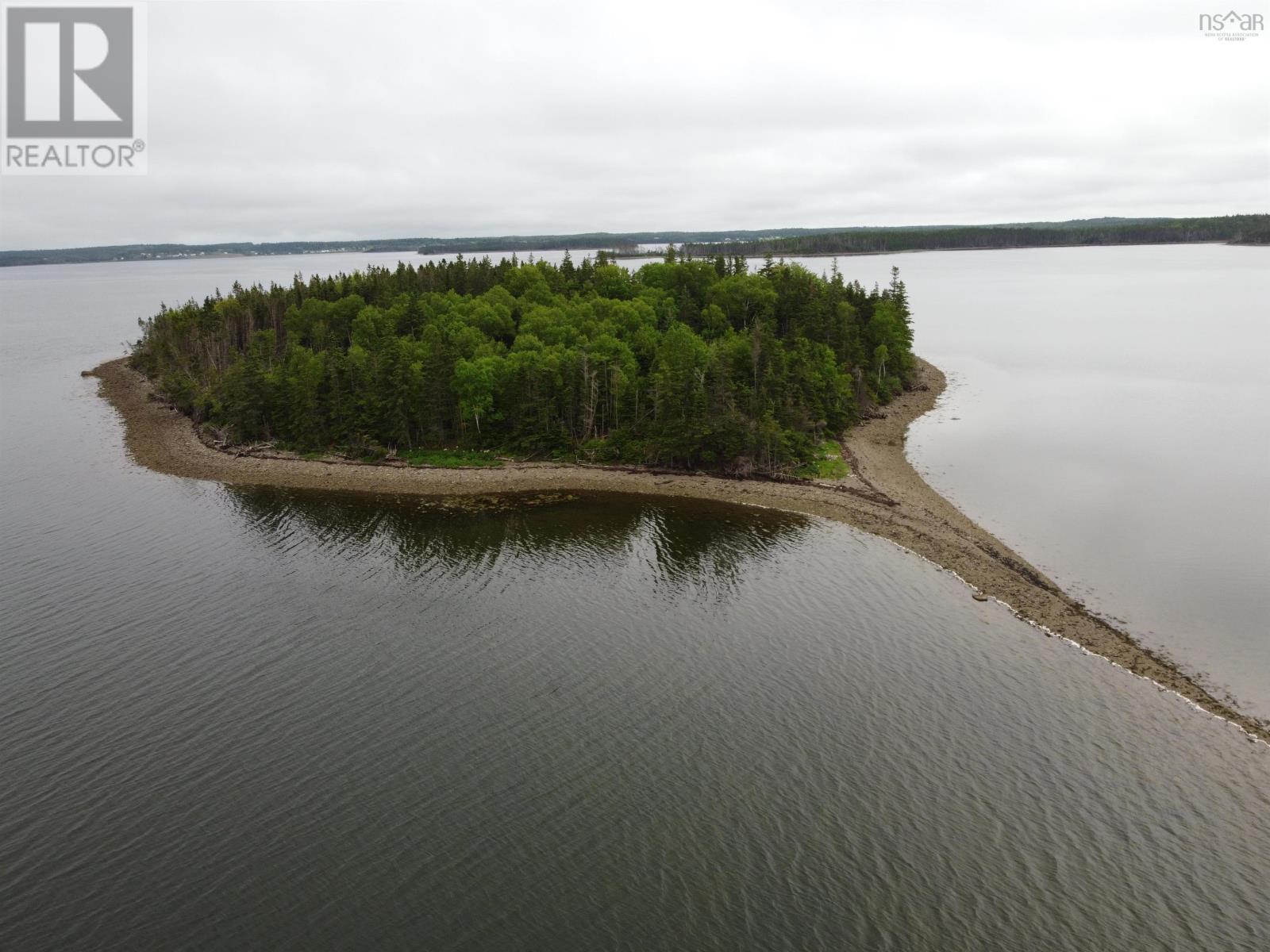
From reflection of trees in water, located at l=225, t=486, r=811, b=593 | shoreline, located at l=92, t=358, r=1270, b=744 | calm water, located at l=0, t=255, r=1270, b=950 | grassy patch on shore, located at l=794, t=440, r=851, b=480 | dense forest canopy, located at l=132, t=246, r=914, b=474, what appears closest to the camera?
calm water, located at l=0, t=255, r=1270, b=950

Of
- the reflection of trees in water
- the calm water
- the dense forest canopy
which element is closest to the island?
the dense forest canopy

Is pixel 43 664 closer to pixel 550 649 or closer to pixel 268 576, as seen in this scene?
pixel 268 576

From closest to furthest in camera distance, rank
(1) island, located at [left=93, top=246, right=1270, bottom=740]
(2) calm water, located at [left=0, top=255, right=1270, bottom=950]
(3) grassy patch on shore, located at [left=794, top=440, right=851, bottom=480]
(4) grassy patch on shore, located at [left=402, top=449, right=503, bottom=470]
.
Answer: (2) calm water, located at [left=0, top=255, right=1270, bottom=950], (1) island, located at [left=93, top=246, right=1270, bottom=740], (3) grassy patch on shore, located at [left=794, top=440, right=851, bottom=480], (4) grassy patch on shore, located at [left=402, top=449, right=503, bottom=470]

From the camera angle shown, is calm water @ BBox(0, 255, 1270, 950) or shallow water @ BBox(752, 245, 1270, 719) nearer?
calm water @ BBox(0, 255, 1270, 950)

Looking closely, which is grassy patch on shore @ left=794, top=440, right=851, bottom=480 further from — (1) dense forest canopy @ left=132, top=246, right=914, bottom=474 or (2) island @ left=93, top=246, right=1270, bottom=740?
(1) dense forest canopy @ left=132, top=246, right=914, bottom=474

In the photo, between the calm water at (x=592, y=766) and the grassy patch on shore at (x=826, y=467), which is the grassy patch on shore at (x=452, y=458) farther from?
the grassy patch on shore at (x=826, y=467)

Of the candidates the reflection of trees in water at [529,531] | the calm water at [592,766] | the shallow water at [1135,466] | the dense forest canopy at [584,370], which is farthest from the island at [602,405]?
the calm water at [592,766]

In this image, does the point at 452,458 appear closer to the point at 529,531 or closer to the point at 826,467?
the point at 529,531

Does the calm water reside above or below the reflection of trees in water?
below

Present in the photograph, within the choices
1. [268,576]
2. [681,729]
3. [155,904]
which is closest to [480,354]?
[268,576]
